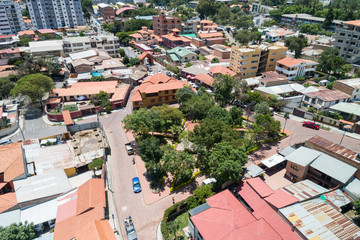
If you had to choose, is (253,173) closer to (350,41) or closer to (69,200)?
(69,200)

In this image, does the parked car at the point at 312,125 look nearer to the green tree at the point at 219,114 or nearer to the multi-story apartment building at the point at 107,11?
the green tree at the point at 219,114

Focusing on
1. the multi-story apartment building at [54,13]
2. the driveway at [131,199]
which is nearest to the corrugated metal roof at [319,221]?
the driveway at [131,199]

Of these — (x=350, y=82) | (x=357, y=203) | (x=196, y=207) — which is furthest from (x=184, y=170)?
(x=350, y=82)

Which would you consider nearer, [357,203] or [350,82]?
[357,203]

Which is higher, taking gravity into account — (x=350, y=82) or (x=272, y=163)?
(x=350, y=82)

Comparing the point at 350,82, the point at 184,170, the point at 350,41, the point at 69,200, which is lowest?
the point at 69,200

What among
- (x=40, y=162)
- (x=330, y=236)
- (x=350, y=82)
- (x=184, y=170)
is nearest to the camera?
(x=330, y=236)

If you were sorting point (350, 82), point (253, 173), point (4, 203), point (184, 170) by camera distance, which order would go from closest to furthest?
point (4, 203) → point (184, 170) → point (253, 173) → point (350, 82)

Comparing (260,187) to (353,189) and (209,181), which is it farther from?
(353,189)
